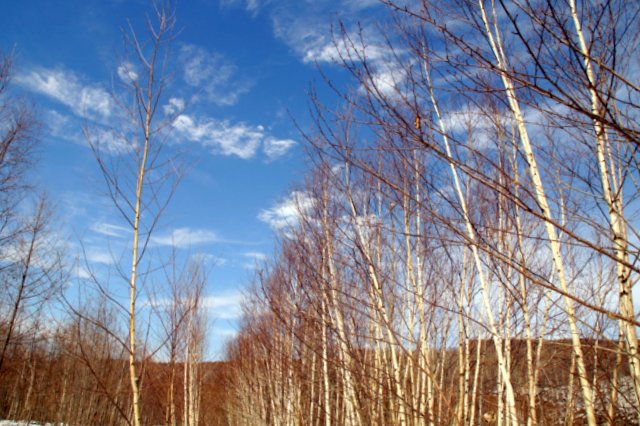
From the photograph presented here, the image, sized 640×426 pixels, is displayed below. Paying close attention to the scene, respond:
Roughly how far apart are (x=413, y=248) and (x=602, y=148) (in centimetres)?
266

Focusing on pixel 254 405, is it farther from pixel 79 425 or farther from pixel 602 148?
pixel 602 148

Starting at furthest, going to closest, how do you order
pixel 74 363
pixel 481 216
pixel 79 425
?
pixel 74 363 < pixel 79 425 < pixel 481 216

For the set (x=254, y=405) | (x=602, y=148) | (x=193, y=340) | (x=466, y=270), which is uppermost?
(x=602, y=148)

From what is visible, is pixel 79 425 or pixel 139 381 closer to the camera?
pixel 139 381

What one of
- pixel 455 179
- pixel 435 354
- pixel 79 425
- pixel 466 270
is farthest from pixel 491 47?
pixel 79 425

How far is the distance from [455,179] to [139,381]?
3.14m

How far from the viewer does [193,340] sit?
13.9 metres

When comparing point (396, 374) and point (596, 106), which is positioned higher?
point (596, 106)

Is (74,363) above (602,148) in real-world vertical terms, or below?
below

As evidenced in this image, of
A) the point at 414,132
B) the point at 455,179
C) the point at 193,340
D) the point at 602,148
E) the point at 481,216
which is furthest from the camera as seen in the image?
the point at 193,340

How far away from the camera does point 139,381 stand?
351cm

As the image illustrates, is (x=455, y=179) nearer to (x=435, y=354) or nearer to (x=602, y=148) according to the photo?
(x=602, y=148)

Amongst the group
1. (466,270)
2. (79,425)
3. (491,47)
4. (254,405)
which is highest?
(491,47)

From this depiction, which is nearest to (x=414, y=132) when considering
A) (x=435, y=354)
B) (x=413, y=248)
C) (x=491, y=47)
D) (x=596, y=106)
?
(x=596, y=106)
